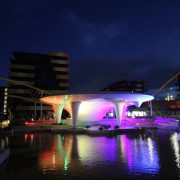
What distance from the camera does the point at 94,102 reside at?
55.7 metres

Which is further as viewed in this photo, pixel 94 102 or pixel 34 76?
pixel 34 76

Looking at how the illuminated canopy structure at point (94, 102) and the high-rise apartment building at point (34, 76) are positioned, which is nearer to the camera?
the illuminated canopy structure at point (94, 102)

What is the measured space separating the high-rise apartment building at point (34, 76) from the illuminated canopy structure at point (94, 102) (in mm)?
57726

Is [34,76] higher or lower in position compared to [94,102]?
higher

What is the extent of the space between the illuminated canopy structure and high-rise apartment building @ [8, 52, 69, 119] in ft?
189

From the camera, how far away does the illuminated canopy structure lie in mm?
47406

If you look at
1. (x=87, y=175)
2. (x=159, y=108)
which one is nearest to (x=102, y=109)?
(x=87, y=175)

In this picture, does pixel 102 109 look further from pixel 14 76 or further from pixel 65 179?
pixel 14 76

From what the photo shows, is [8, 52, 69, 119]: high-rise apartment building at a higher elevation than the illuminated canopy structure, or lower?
higher

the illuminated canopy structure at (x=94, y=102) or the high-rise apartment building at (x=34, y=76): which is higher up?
the high-rise apartment building at (x=34, y=76)

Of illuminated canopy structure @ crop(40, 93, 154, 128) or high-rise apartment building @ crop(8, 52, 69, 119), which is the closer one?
illuminated canopy structure @ crop(40, 93, 154, 128)

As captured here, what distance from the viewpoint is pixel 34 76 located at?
123312mm

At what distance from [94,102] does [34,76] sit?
7428 centimetres

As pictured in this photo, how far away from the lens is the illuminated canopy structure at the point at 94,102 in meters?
47.4
